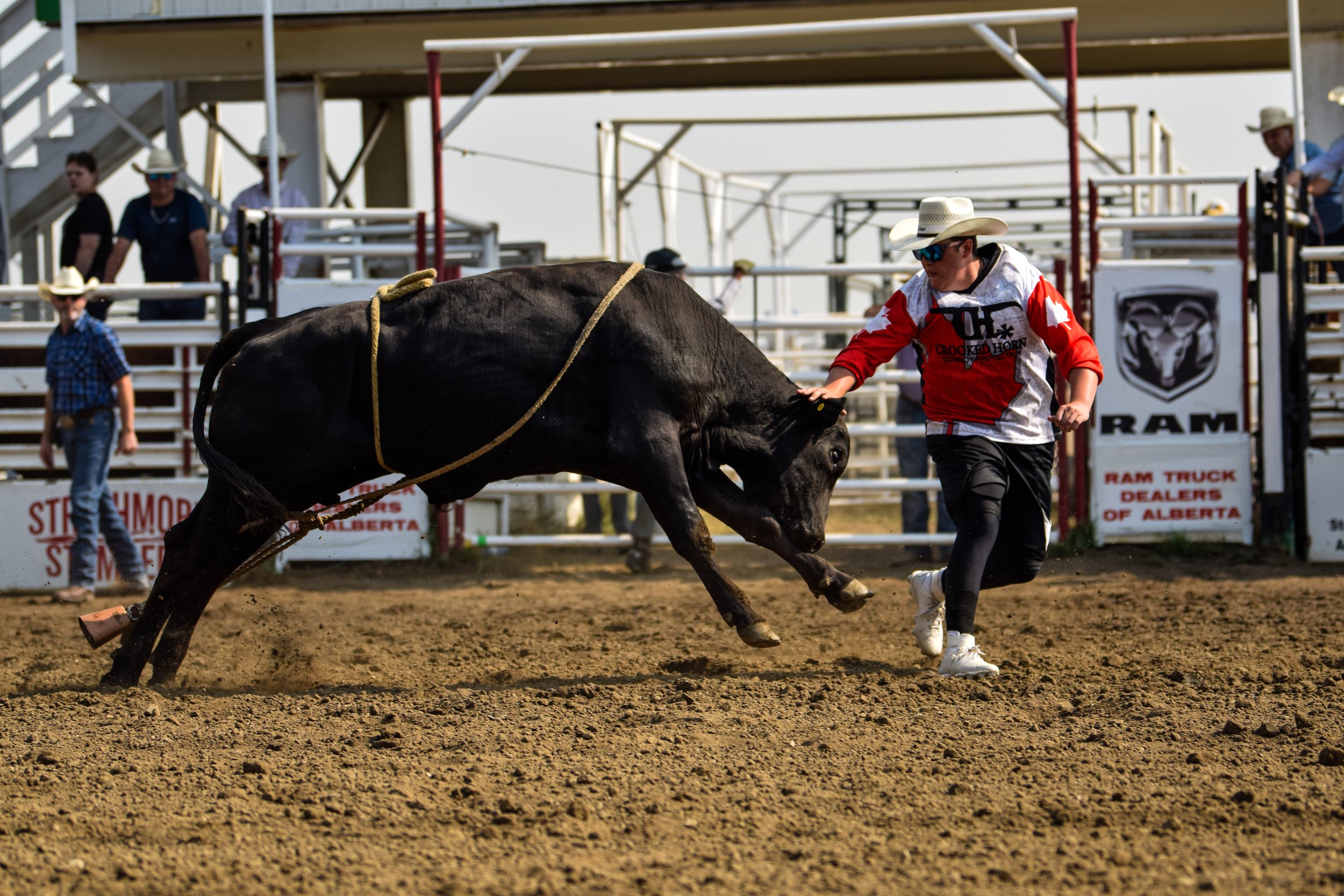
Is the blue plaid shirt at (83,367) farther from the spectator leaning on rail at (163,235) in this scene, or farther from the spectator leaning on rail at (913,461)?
the spectator leaning on rail at (913,461)

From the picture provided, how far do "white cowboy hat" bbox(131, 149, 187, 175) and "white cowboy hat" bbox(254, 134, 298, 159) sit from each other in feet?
1.84

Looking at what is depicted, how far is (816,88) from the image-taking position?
12508 millimetres

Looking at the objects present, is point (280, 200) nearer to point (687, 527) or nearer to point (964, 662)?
point (687, 527)

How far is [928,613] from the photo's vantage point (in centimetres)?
518

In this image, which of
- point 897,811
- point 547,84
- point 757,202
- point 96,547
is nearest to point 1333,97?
point 757,202

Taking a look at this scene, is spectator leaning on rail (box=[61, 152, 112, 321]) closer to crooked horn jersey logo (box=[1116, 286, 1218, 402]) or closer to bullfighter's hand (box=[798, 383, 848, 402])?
bullfighter's hand (box=[798, 383, 848, 402])

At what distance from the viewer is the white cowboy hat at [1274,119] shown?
8.88m

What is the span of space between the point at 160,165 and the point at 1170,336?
6730 mm

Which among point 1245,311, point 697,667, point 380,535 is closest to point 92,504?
point 380,535

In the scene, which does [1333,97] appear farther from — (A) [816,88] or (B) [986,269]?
(B) [986,269]

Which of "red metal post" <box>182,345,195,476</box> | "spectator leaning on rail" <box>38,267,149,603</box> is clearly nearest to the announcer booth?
"red metal post" <box>182,345,195,476</box>

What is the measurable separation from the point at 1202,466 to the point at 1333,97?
272 centimetres

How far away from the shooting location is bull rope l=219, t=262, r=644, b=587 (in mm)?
5066

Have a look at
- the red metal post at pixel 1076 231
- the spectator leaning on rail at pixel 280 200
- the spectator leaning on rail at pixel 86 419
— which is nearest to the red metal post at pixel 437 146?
the spectator leaning on rail at pixel 280 200
